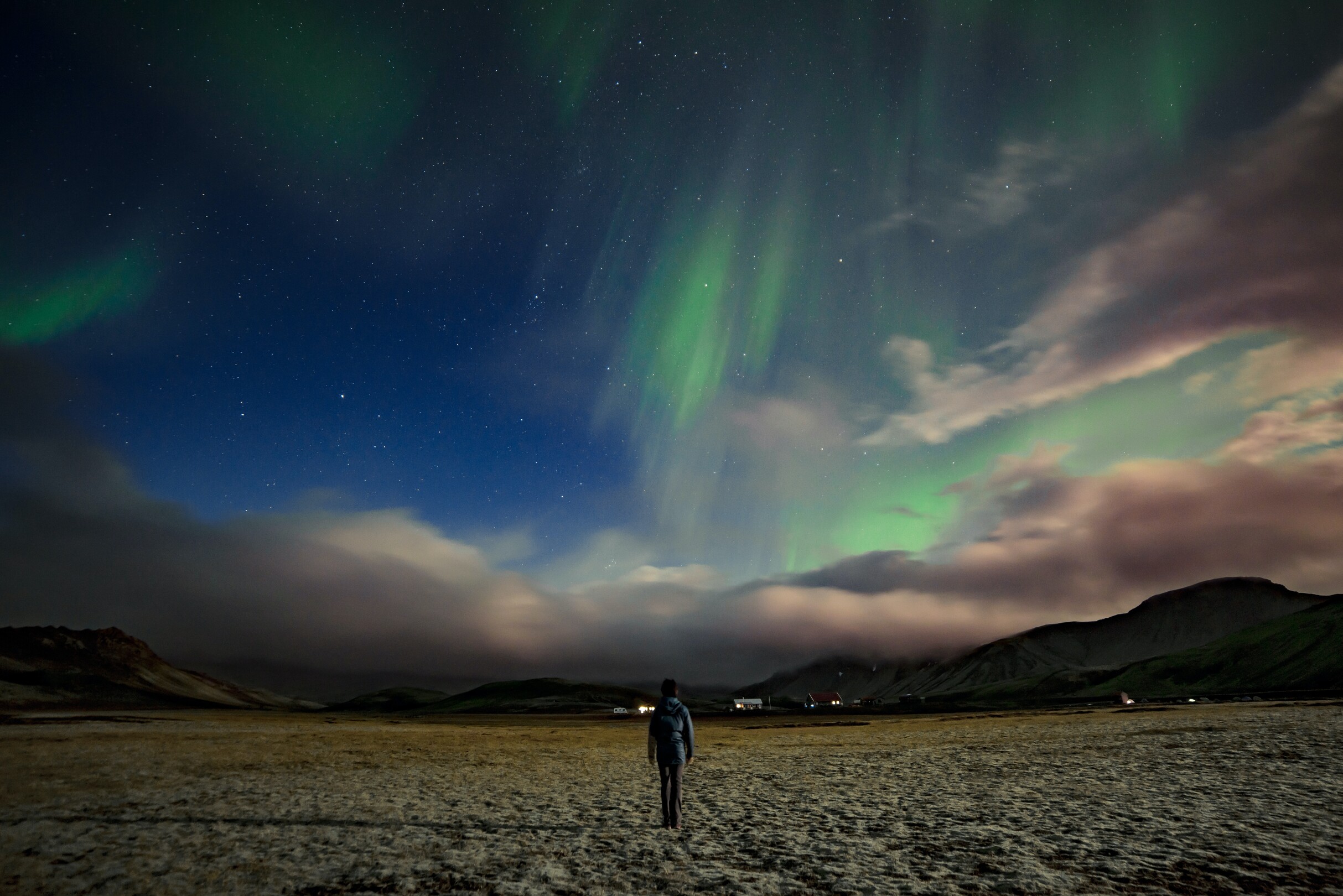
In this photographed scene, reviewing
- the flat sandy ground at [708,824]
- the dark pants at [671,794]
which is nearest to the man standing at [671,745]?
the dark pants at [671,794]

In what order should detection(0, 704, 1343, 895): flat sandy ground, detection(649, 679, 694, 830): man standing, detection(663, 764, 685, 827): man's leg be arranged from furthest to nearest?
1. detection(663, 764, 685, 827): man's leg
2. detection(649, 679, 694, 830): man standing
3. detection(0, 704, 1343, 895): flat sandy ground

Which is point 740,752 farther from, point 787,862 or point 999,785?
point 787,862

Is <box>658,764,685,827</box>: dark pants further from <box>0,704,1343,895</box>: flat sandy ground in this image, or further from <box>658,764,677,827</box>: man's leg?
<box>0,704,1343,895</box>: flat sandy ground

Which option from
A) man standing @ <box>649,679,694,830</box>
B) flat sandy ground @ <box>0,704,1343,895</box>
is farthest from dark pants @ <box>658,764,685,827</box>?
flat sandy ground @ <box>0,704,1343,895</box>

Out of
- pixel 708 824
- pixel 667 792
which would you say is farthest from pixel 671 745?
pixel 708 824

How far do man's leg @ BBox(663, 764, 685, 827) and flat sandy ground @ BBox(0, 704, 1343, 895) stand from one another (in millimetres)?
513

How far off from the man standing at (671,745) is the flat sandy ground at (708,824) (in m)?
0.71

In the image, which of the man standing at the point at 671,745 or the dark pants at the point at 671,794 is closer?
the man standing at the point at 671,745

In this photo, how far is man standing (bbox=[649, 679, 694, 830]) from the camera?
46.3ft

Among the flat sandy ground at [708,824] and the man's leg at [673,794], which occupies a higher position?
the man's leg at [673,794]

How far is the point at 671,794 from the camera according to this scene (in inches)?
576

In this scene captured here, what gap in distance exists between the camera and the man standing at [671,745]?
1411cm

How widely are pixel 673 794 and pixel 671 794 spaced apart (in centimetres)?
5

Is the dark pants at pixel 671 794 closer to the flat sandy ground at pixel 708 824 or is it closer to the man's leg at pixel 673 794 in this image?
the man's leg at pixel 673 794
